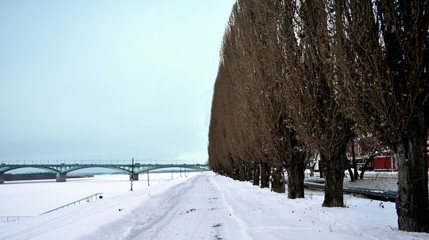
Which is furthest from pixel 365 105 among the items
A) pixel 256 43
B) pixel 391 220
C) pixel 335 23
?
pixel 256 43

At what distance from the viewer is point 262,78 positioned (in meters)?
16.6

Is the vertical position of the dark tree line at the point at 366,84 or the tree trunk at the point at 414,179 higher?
the dark tree line at the point at 366,84

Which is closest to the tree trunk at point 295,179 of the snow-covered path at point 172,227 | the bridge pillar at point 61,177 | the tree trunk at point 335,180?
the tree trunk at point 335,180

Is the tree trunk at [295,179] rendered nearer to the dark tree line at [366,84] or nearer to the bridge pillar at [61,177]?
the dark tree line at [366,84]

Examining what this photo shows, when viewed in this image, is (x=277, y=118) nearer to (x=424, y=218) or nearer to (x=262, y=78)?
(x=262, y=78)

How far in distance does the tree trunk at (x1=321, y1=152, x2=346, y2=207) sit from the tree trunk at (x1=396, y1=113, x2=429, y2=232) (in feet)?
13.5

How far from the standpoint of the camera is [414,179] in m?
6.25

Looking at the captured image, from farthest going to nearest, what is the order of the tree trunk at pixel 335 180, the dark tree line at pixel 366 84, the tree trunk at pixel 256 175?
the tree trunk at pixel 256 175
the tree trunk at pixel 335 180
the dark tree line at pixel 366 84

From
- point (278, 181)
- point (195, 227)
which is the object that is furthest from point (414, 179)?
point (278, 181)

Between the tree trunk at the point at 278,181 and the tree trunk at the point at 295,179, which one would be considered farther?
the tree trunk at the point at 278,181

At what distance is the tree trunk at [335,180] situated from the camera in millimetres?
10555

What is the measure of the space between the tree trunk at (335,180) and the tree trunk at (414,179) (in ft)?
13.5

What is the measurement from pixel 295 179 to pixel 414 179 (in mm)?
8392

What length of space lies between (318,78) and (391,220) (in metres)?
5.31
